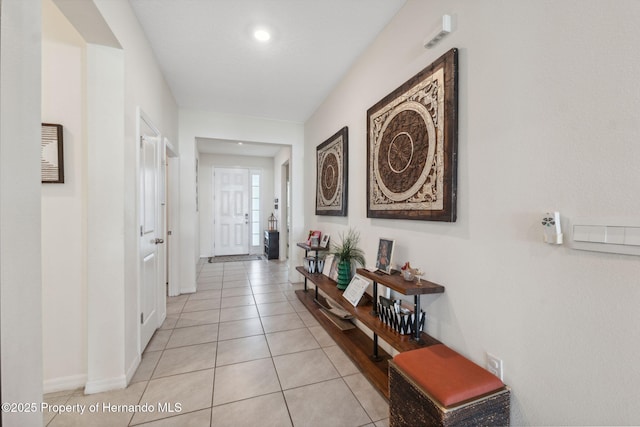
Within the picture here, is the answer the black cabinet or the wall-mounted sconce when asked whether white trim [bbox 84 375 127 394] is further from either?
the black cabinet

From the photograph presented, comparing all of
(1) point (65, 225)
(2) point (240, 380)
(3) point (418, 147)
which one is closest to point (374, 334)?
(2) point (240, 380)

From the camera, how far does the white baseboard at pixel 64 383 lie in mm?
1783

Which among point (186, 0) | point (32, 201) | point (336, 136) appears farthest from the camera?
point (336, 136)

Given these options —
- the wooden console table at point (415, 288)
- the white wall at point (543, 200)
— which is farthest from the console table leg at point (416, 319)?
the white wall at point (543, 200)

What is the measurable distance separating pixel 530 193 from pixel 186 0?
98.8 inches

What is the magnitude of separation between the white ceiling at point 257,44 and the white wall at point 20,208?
148 cm

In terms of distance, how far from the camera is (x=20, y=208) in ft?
2.64

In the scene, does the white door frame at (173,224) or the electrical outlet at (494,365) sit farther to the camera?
the white door frame at (173,224)

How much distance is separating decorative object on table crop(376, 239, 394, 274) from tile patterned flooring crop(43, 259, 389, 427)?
831 mm

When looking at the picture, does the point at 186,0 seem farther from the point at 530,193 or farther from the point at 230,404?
the point at 230,404

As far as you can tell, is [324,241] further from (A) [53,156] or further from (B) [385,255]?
(A) [53,156]

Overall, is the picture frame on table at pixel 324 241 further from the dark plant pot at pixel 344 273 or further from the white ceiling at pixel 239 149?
the white ceiling at pixel 239 149

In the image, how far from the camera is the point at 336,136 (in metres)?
3.14

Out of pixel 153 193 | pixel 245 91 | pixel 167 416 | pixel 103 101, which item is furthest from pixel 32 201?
pixel 245 91
